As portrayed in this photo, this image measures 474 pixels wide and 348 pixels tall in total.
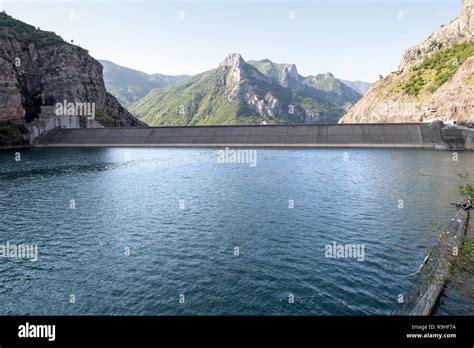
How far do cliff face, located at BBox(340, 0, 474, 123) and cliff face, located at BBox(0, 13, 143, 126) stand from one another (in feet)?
431

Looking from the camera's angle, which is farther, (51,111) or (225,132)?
(51,111)

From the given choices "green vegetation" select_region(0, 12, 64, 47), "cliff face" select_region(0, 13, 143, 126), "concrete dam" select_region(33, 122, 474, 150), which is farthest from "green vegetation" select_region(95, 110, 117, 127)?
"green vegetation" select_region(0, 12, 64, 47)

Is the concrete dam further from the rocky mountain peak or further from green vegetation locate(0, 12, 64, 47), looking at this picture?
the rocky mountain peak

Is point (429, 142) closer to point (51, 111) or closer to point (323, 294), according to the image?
point (323, 294)

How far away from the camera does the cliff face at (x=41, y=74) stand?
12369 cm

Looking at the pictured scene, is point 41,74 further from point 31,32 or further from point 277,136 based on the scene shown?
point 277,136

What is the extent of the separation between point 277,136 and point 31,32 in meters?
151

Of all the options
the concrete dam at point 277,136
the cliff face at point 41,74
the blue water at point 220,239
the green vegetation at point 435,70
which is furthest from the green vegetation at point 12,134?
the green vegetation at point 435,70

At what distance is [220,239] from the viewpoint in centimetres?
2831

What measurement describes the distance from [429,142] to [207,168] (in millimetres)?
65000
